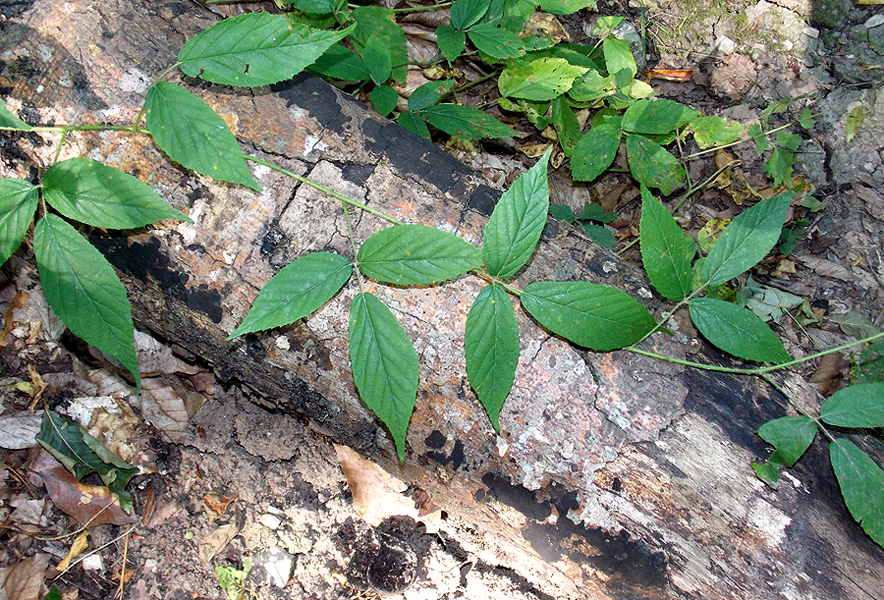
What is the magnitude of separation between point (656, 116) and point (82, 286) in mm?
2276

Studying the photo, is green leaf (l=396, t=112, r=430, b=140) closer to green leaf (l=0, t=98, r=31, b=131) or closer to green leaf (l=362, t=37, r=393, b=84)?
green leaf (l=362, t=37, r=393, b=84)

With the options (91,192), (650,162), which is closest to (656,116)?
(650,162)

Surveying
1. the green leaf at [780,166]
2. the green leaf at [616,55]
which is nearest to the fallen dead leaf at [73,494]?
the green leaf at [616,55]

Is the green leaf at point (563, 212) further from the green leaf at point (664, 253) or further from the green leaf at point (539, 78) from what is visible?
the green leaf at point (664, 253)

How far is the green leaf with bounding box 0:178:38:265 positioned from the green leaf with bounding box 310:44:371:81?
1.07 m

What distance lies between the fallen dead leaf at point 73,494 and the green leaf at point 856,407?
2379 mm

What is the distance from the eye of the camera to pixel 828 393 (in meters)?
2.27

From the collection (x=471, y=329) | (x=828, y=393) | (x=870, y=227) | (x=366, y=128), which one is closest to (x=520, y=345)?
(x=471, y=329)

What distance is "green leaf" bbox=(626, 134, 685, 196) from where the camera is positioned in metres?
2.44

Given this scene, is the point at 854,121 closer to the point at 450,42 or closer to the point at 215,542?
the point at 450,42

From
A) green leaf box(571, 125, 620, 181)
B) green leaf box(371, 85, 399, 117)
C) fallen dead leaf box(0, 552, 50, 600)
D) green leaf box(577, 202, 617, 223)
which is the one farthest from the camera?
green leaf box(577, 202, 617, 223)

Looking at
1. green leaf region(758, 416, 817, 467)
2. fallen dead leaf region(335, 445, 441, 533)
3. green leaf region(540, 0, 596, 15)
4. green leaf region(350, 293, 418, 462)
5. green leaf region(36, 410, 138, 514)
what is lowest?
fallen dead leaf region(335, 445, 441, 533)

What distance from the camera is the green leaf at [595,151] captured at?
7.94 feet

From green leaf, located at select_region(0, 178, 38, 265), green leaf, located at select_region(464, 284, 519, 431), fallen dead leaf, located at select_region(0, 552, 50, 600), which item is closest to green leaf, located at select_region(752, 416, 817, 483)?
green leaf, located at select_region(464, 284, 519, 431)
